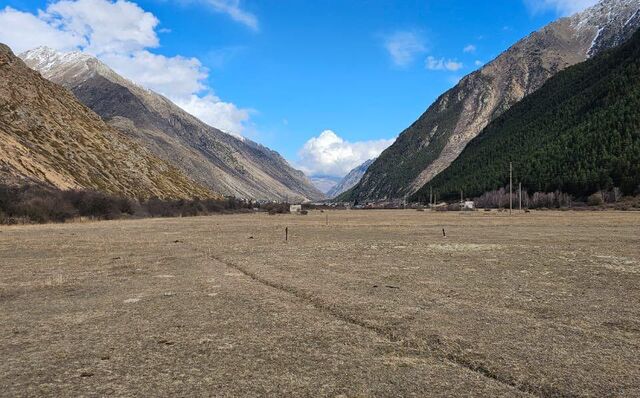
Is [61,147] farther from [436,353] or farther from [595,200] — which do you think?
[436,353]

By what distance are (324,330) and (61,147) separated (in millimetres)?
146289

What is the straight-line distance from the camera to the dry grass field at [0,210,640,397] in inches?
305

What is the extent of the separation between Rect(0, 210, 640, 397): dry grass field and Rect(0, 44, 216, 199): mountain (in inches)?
3718

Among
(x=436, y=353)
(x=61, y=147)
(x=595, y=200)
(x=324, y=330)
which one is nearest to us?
(x=436, y=353)

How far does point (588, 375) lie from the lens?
314 inches

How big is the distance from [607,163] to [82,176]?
493ft

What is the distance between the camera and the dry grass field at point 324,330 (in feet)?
25.4

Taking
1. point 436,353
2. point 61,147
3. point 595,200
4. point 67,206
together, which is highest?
point 61,147

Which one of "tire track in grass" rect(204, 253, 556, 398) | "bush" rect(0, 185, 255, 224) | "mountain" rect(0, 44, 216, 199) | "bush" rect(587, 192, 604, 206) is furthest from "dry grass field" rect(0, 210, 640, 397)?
"bush" rect(587, 192, 604, 206)

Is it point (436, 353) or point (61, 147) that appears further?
point (61, 147)

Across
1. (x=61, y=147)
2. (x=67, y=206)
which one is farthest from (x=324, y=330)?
(x=61, y=147)

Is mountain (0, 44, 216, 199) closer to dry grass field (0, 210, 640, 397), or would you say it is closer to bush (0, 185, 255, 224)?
bush (0, 185, 255, 224)

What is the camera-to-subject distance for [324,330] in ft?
35.8

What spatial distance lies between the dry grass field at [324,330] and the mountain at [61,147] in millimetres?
94448
